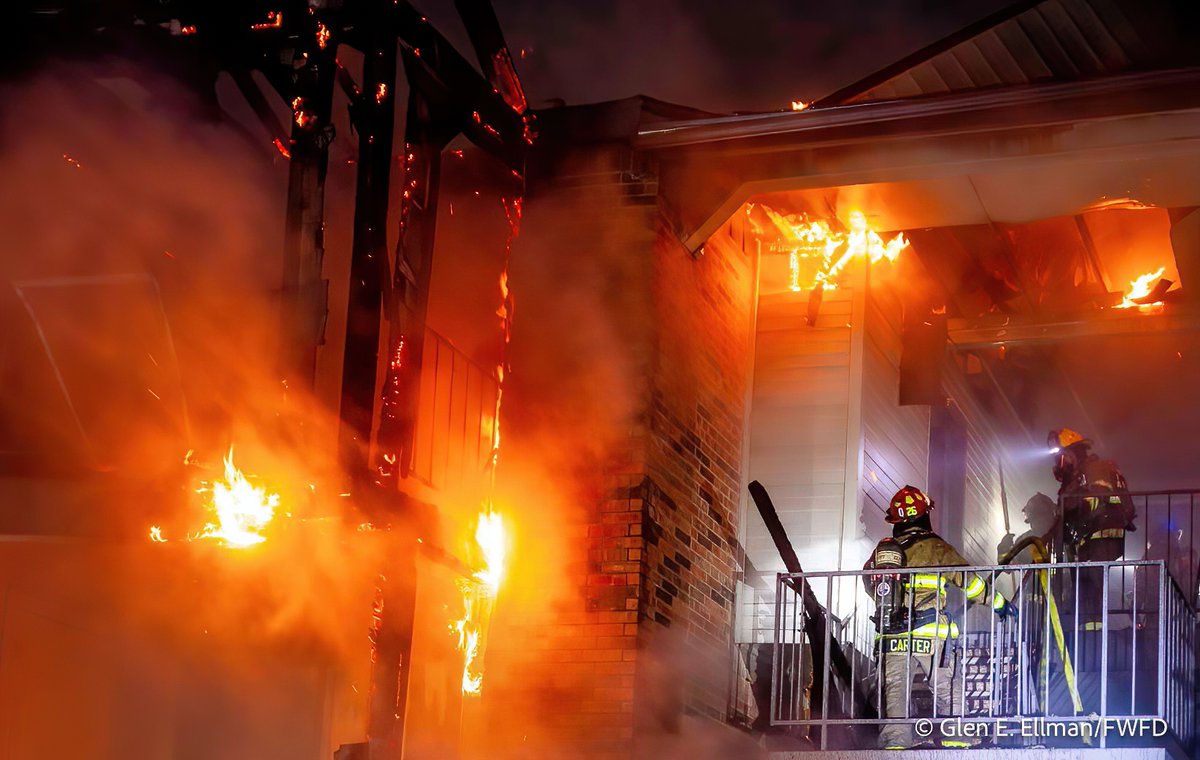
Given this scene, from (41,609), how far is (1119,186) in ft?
22.9

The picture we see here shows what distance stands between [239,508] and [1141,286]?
317 inches

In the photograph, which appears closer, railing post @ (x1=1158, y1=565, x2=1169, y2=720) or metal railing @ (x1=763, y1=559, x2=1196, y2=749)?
railing post @ (x1=1158, y1=565, x2=1169, y2=720)

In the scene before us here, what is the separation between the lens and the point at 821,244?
11.9 metres

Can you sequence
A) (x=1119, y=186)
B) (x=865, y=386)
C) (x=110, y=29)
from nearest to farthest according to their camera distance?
1. (x=110, y=29)
2. (x=1119, y=186)
3. (x=865, y=386)

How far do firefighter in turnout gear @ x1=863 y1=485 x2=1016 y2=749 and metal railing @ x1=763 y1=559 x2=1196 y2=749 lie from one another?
0.01 m

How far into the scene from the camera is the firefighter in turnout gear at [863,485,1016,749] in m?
9.55

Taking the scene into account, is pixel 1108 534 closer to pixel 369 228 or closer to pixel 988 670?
pixel 988 670

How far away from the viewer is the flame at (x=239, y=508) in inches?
339

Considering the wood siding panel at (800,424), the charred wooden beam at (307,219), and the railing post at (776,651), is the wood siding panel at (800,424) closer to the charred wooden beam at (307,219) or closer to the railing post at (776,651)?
the railing post at (776,651)

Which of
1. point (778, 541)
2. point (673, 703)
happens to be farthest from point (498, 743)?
point (778, 541)

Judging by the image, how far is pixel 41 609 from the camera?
9828 mm

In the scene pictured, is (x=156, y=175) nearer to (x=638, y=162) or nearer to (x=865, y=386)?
(x=638, y=162)

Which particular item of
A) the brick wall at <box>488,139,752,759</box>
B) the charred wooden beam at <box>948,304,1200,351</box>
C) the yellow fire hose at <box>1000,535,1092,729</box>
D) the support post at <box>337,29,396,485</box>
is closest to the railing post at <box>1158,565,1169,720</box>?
the yellow fire hose at <box>1000,535,1092,729</box>

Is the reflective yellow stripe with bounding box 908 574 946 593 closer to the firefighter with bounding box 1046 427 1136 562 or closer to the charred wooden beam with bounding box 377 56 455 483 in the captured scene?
the firefighter with bounding box 1046 427 1136 562
